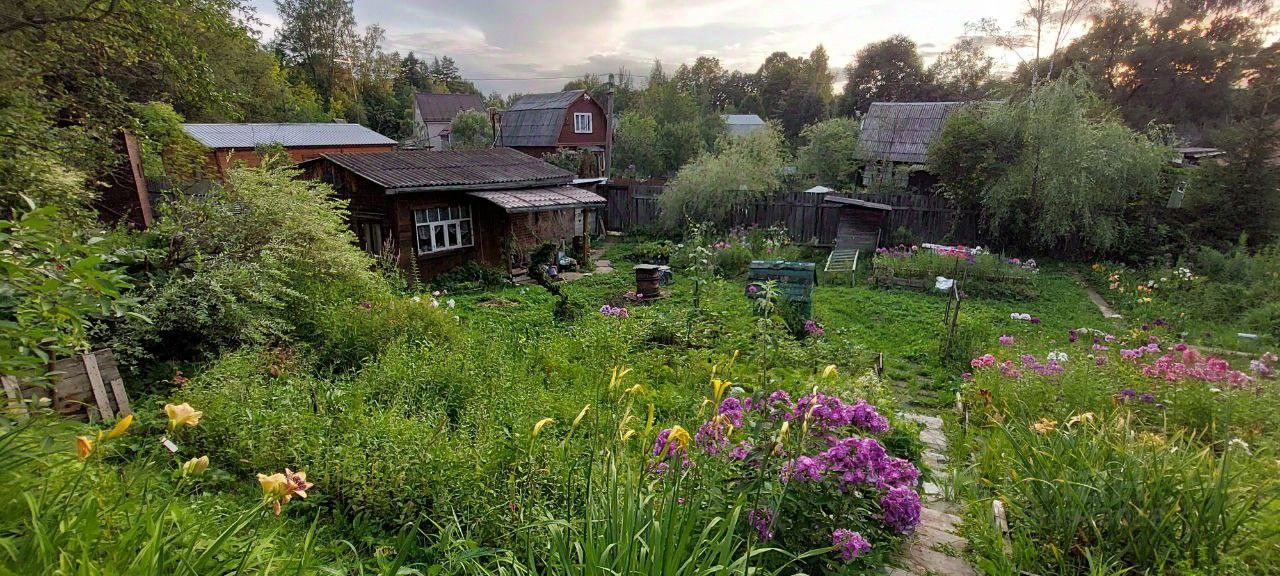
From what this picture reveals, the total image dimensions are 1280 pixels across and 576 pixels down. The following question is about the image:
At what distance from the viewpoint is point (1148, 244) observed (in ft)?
36.8

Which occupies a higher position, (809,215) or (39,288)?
(39,288)

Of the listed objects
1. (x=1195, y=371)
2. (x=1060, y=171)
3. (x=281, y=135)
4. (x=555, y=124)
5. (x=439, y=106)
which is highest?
(x=439, y=106)

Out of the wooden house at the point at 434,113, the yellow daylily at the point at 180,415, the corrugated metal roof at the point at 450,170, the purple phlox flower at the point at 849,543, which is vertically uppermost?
the wooden house at the point at 434,113

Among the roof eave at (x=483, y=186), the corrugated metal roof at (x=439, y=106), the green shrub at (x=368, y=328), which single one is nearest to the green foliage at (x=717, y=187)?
the roof eave at (x=483, y=186)

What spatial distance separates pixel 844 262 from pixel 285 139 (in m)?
21.2

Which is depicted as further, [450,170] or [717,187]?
[717,187]

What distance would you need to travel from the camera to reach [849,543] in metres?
2.07

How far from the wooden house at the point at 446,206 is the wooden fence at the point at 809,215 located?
4.00 m

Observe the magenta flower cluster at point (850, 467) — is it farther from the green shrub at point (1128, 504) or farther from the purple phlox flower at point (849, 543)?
the green shrub at point (1128, 504)

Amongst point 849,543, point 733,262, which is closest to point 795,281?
point 733,262

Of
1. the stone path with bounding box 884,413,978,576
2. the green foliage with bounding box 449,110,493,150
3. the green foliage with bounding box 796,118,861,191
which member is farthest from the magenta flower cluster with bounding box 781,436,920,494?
the green foliage with bounding box 449,110,493,150

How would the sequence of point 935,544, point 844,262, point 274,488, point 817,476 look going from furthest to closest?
point 844,262, point 935,544, point 817,476, point 274,488

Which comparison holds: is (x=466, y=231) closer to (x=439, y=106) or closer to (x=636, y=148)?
(x=636, y=148)

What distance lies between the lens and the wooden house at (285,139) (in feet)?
62.7
